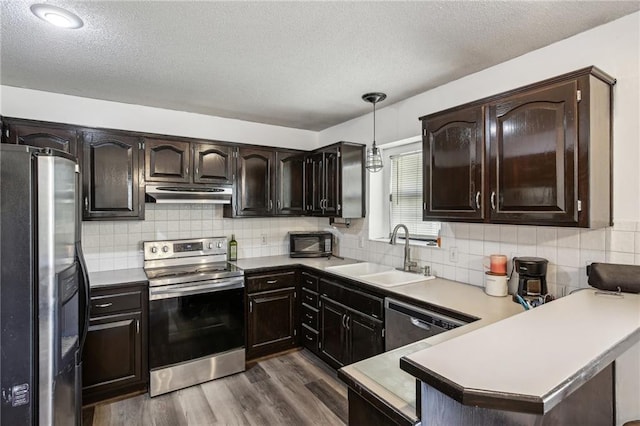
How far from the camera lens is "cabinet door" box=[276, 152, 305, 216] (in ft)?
12.0

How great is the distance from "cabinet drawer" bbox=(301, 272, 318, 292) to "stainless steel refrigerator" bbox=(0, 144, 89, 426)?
201 cm

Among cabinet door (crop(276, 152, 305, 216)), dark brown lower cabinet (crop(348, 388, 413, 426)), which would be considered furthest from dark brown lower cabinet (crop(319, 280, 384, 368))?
dark brown lower cabinet (crop(348, 388, 413, 426))

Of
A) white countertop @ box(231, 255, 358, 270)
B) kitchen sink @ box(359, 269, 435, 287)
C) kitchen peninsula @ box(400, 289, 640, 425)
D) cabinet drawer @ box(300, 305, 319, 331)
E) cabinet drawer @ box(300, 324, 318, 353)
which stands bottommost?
cabinet drawer @ box(300, 324, 318, 353)

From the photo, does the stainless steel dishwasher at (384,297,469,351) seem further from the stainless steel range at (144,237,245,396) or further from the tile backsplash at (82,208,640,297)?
the stainless steel range at (144,237,245,396)

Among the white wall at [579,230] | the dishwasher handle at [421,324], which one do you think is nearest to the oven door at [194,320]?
the dishwasher handle at [421,324]

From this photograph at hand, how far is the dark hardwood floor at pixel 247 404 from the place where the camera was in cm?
236

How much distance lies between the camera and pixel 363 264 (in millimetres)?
3344

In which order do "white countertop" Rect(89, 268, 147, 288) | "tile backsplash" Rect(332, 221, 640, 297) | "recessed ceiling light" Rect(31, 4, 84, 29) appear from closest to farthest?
"recessed ceiling light" Rect(31, 4, 84, 29) → "tile backsplash" Rect(332, 221, 640, 297) → "white countertop" Rect(89, 268, 147, 288)

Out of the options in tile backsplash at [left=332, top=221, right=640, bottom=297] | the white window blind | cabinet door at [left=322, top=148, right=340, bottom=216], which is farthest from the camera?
cabinet door at [left=322, top=148, right=340, bottom=216]

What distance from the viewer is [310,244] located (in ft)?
12.5

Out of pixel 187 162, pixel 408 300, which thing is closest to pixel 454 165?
pixel 408 300

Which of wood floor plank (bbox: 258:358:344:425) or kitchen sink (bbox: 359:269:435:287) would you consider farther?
kitchen sink (bbox: 359:269:435:287)

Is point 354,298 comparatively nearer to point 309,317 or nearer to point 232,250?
point 309,317

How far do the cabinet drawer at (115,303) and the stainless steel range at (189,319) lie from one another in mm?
111
